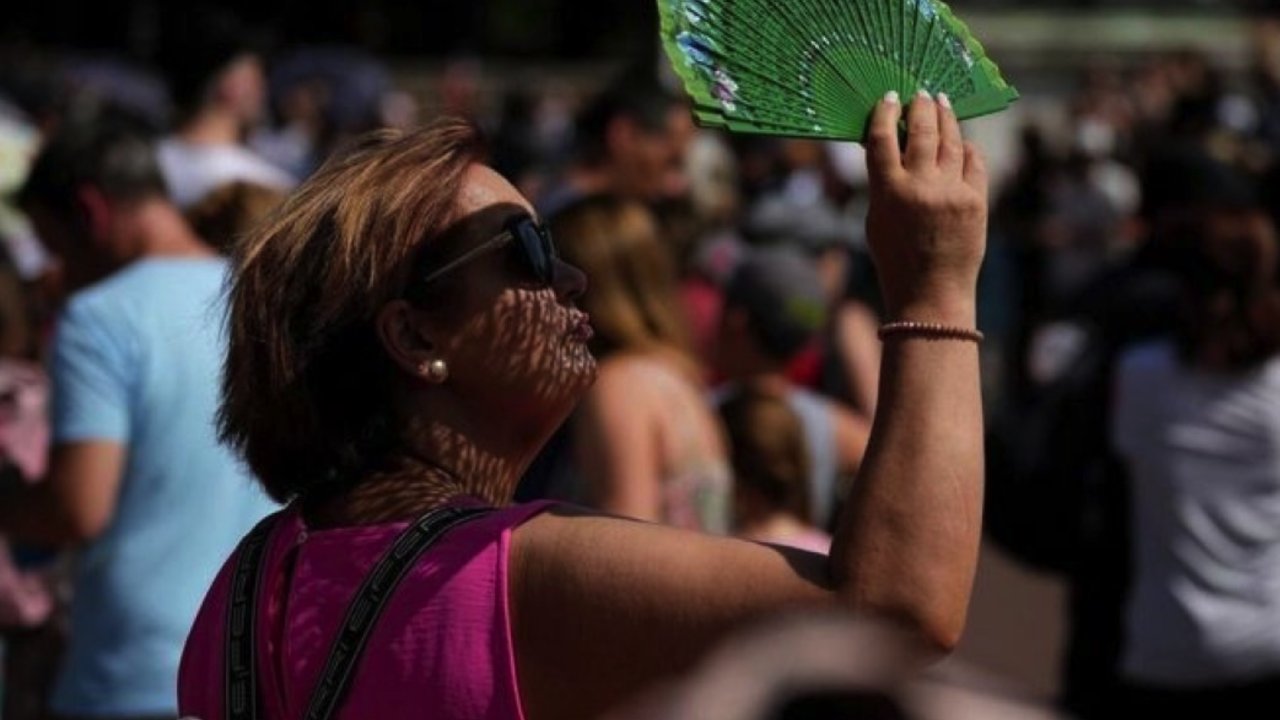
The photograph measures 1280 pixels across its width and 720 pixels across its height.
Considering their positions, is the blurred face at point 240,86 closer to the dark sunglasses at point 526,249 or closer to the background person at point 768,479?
the background person at point 768,479

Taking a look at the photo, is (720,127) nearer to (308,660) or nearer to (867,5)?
(867,5)

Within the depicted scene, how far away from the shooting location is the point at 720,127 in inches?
94.1

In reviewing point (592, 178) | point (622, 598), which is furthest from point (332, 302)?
point (592, 178)

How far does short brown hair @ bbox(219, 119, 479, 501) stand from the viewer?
2604mm

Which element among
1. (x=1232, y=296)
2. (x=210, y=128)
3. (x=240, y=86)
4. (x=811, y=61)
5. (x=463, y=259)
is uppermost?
(x=811, y=61)

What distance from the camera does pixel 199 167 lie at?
22.7 ft

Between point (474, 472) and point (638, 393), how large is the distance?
2504 millimetres

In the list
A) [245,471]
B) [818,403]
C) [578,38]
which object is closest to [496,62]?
[578,38]

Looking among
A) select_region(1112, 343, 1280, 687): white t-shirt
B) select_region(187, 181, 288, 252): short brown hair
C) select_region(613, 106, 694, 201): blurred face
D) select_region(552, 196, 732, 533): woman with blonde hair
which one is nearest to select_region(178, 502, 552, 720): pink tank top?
select_region(552, 196, 732, 533): woman with blonde hair

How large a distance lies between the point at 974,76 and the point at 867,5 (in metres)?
0.13

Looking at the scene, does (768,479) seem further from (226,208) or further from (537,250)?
(537,250)

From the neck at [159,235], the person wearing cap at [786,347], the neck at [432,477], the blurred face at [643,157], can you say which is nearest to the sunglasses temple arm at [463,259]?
the neck at [432,477]

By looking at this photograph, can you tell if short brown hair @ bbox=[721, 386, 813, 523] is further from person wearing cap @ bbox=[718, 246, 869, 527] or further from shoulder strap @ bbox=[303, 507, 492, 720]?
shoulder strap @ bbox=[303, 507, 492, 720]

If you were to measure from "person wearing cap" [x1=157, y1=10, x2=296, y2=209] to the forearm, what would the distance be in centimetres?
459
